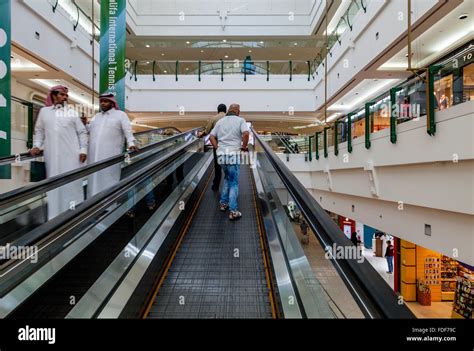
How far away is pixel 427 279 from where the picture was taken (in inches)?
452

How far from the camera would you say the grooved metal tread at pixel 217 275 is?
2812 millimetres

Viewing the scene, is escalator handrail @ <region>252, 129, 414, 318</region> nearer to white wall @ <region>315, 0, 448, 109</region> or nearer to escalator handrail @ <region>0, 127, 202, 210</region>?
escalator handrail @ <region>0, 127, 202, 210</region>

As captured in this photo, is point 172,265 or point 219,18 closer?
point 172,265

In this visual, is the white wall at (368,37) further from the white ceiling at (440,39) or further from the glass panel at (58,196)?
the glass panel at (58,196)

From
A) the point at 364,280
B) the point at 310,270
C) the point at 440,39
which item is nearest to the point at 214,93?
the point at 440,39

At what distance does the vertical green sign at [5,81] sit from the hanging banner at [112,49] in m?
2.60

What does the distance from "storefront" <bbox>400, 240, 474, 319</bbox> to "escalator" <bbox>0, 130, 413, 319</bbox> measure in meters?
9.56

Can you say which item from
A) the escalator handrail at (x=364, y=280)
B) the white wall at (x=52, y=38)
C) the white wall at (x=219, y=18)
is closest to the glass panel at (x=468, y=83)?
the escalator handrail at (x=364, y=280)

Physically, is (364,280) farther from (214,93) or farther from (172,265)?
(214,93)

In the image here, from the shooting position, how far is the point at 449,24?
7934 millimetres

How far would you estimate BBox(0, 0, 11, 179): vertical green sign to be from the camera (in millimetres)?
5658

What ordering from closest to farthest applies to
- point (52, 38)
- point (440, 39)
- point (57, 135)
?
point (57, 135) < point (440, 39) < point (52, 38)

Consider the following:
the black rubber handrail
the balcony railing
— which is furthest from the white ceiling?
the black rubber handrail

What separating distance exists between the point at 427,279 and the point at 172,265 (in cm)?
1105
